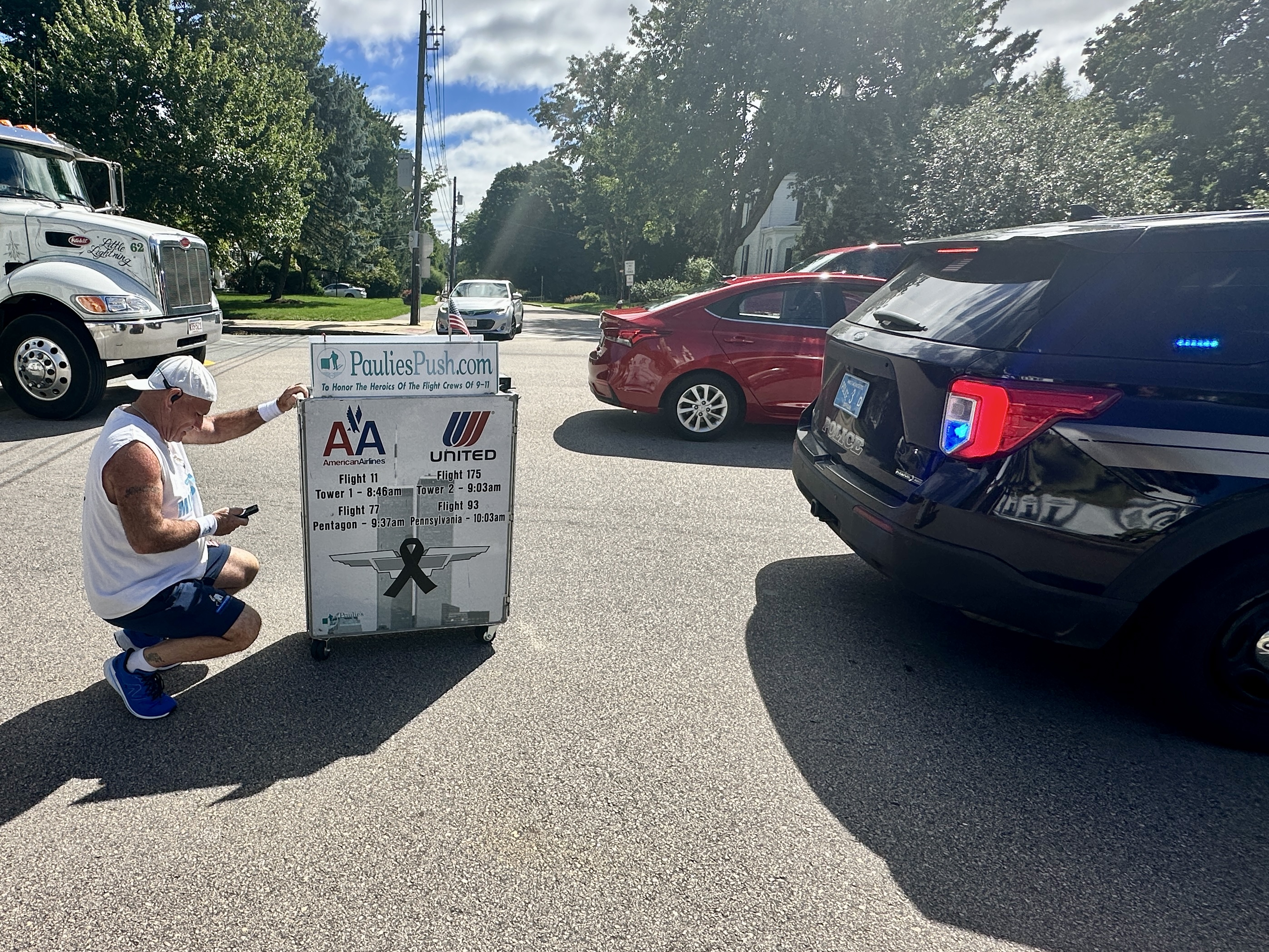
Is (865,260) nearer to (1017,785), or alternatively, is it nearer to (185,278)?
(185,278)

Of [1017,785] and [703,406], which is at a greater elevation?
[703,406]

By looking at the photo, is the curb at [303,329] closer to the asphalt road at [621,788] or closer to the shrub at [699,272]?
the asphalt road at [621,788]

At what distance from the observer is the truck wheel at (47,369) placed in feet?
23.1

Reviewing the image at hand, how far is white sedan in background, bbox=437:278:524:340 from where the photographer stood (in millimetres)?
18000

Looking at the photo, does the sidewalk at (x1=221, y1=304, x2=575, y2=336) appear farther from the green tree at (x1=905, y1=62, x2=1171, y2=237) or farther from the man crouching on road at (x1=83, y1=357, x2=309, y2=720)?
the man crouching on road at (x1=83, y1=357, x2=309, y2=720)

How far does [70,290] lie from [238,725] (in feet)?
20.3

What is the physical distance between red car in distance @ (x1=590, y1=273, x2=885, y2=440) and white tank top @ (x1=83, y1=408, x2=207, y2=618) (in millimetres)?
5005

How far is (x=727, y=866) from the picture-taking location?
224 cm


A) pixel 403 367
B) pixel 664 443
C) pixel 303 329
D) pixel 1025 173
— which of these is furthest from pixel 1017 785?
pixel 1025 173

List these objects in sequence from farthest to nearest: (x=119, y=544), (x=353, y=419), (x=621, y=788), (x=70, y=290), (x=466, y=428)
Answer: (x=70, y=290), (x=466, y=428), (x=353, y=419), (x=119, y=544), (x=621, y=788)

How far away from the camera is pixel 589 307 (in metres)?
45.9

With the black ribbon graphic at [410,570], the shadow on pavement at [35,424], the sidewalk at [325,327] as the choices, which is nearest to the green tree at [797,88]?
the sidewalk at [325,327]

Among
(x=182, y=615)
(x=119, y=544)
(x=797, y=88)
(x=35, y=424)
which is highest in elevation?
(x=797, y=88)

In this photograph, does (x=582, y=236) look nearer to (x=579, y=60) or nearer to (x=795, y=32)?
(x=579, y=60)
